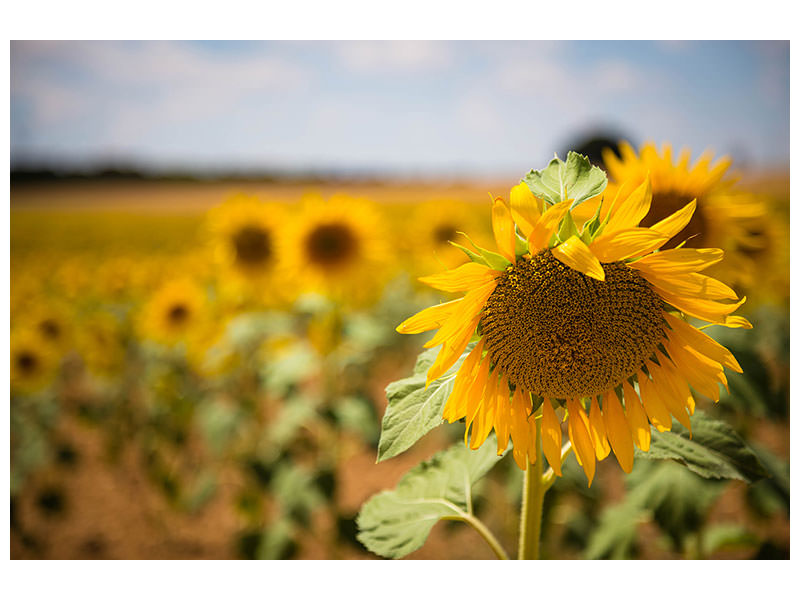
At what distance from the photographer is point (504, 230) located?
23.9 inches

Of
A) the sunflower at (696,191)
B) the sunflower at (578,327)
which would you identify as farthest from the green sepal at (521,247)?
the sunflower at (696,191)

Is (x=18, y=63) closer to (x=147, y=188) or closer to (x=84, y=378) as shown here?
(x=147, y=188)

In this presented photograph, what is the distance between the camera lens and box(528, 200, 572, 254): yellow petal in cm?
58

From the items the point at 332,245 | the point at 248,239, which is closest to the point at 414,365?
the point at 332,245

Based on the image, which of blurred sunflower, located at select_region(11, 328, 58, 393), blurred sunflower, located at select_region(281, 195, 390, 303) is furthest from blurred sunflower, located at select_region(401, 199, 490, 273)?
blurred sunflower, located at select_region(11, 328, 58, 393)

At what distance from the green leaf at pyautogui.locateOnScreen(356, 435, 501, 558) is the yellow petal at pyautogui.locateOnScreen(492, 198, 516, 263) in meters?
0.37

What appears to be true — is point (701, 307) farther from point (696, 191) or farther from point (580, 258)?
point (696, 191)

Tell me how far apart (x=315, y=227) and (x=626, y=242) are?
55.1 inches

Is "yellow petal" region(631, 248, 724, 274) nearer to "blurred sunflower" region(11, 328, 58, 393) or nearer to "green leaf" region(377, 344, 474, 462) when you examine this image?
"green leaf" region(377, 344, 474, 462)

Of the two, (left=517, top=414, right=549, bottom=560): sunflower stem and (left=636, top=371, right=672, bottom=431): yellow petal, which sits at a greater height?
(left=636, top=371, right=672, bottom=431): yellow petal

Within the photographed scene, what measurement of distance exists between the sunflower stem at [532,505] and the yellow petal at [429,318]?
0.21m
